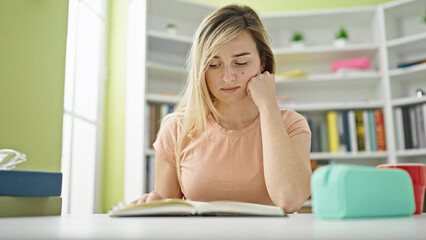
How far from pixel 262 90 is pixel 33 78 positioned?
1.14 meters

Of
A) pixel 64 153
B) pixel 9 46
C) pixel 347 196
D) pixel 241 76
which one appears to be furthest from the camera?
pixel 64 153

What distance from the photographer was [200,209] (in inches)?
26.3

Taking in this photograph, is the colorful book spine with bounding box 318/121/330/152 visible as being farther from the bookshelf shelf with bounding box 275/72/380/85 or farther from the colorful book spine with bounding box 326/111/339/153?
the bookshelf shelf with bounding box 275/72/380/85

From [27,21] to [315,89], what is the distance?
2.38 m

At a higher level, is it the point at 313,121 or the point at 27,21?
the point at 27,21

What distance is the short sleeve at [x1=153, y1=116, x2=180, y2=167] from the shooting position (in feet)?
4.43

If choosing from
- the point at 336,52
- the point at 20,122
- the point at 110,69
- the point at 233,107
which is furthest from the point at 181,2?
the point at 233,107

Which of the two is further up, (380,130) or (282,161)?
(380,130)

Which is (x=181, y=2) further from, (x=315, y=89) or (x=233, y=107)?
(x=233, y=107)

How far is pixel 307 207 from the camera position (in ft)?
9.67

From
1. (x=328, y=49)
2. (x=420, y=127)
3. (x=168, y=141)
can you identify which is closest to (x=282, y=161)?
(x=168, y=141)

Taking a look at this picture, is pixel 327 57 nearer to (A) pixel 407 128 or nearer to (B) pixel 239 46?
(A) pixel 407 128

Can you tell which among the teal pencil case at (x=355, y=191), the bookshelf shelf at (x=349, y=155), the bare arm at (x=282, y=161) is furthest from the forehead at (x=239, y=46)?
the bookshelf shelf at (x=349, y=155)

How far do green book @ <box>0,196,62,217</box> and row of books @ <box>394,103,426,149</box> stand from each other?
2.71 meters
